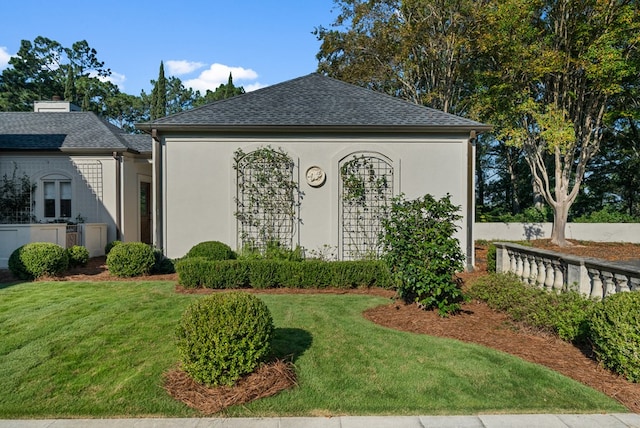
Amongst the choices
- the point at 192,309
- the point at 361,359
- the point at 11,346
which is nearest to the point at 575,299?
the point at 361,359

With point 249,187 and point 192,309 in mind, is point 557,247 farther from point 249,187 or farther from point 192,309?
point 192,309

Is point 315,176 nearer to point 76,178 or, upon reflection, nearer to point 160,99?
point 76,178

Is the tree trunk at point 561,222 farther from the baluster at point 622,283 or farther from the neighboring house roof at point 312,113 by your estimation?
the baluster at point 622,283

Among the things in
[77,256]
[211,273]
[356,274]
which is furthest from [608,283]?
[77,256]

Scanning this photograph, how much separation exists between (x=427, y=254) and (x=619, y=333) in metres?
2.56

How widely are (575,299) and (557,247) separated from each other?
11.8 m

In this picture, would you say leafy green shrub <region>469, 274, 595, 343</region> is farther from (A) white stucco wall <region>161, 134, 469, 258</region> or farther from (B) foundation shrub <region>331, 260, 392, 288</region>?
(A) white stucco wall <region>161, 134, 469, 258</region>

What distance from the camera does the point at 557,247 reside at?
1511cm

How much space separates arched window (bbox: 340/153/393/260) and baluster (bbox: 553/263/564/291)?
4844 millimetres

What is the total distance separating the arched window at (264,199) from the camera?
10.3 m

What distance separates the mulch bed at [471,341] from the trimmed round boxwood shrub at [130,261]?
242 cm

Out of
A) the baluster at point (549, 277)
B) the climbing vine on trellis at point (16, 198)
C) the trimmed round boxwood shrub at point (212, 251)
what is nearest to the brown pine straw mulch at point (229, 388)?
the baluster at point (549, 277)

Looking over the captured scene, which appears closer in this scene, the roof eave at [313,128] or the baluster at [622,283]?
the baluster at [622,283]

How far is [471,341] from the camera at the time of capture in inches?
193
